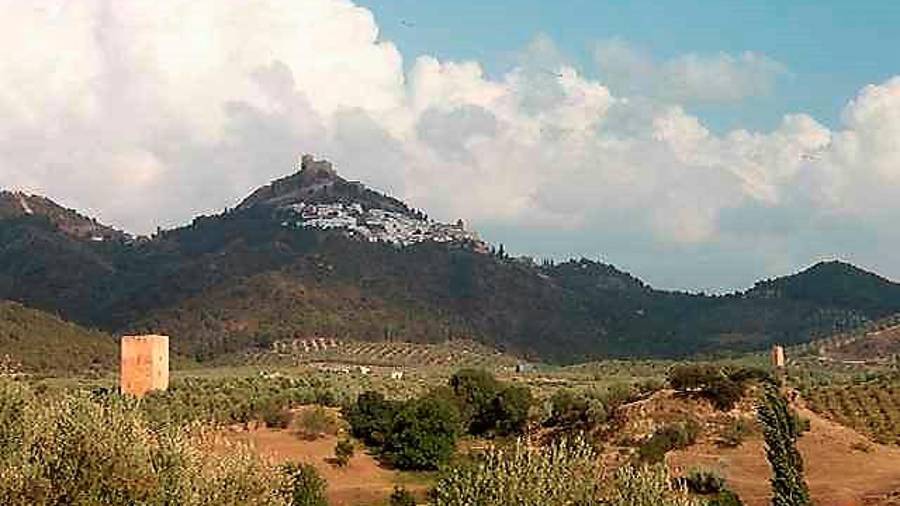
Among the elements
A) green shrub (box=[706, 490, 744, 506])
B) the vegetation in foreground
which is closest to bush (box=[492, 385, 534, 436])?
green shrub (box=[706, 490, 744, 506])

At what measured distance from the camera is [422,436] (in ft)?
175

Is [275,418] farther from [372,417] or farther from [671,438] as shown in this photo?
[671,438]

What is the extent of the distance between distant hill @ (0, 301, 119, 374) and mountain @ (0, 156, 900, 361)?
63.1 ft

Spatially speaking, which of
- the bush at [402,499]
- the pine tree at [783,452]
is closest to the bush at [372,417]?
the bush at [402,499]

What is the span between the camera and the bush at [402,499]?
139ft

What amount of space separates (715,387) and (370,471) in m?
17.5

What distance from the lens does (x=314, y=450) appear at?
5575 centimetres

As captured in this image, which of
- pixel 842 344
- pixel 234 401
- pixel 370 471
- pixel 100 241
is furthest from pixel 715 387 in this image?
pixel 100 241

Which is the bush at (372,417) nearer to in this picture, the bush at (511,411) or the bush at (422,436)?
the bush at (422,436)

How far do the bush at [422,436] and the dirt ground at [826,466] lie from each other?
11.1m

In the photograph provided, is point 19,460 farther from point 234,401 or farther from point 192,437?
point 234,401

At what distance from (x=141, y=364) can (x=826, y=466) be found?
116ft

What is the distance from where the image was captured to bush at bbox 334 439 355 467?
175 feet

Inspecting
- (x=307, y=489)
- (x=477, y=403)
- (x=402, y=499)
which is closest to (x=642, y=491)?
(x=307, y=489)
